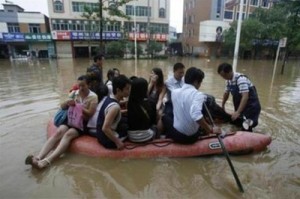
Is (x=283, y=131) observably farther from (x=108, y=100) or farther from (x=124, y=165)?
(x=108, y=100)

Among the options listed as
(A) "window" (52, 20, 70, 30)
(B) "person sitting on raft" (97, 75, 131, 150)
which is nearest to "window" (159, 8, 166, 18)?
(A) "window" (52, 20, 70, 30)

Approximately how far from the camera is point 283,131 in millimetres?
5301

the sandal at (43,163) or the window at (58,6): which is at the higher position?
the window at (58,6)

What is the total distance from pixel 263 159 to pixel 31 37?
35.7m

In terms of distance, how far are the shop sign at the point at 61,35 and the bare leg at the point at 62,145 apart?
3287 cm

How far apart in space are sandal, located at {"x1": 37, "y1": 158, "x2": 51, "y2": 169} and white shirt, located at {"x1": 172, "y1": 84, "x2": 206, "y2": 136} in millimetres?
1960

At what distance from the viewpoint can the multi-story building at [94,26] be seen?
33.9 metres

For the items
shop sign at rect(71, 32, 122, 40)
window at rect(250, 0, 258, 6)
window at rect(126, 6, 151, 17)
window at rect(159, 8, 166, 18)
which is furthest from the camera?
window at rect(250, 0, 258, 6)

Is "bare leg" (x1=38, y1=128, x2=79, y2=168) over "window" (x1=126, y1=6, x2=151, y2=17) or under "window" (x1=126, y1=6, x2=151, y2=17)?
under

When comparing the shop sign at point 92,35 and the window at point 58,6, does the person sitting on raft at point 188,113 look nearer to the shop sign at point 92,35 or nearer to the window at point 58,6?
the shop sign at point 92,35

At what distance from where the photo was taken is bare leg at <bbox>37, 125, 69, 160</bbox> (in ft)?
12.2

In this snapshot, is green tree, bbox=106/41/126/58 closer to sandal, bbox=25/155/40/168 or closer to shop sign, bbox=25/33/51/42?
shop sign, bbox=25/33/51/42

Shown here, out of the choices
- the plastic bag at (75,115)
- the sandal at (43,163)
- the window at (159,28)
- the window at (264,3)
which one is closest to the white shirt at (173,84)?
the plastic bag at (75,115)

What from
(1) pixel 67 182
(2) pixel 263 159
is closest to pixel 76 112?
(1) pixel 67 182
